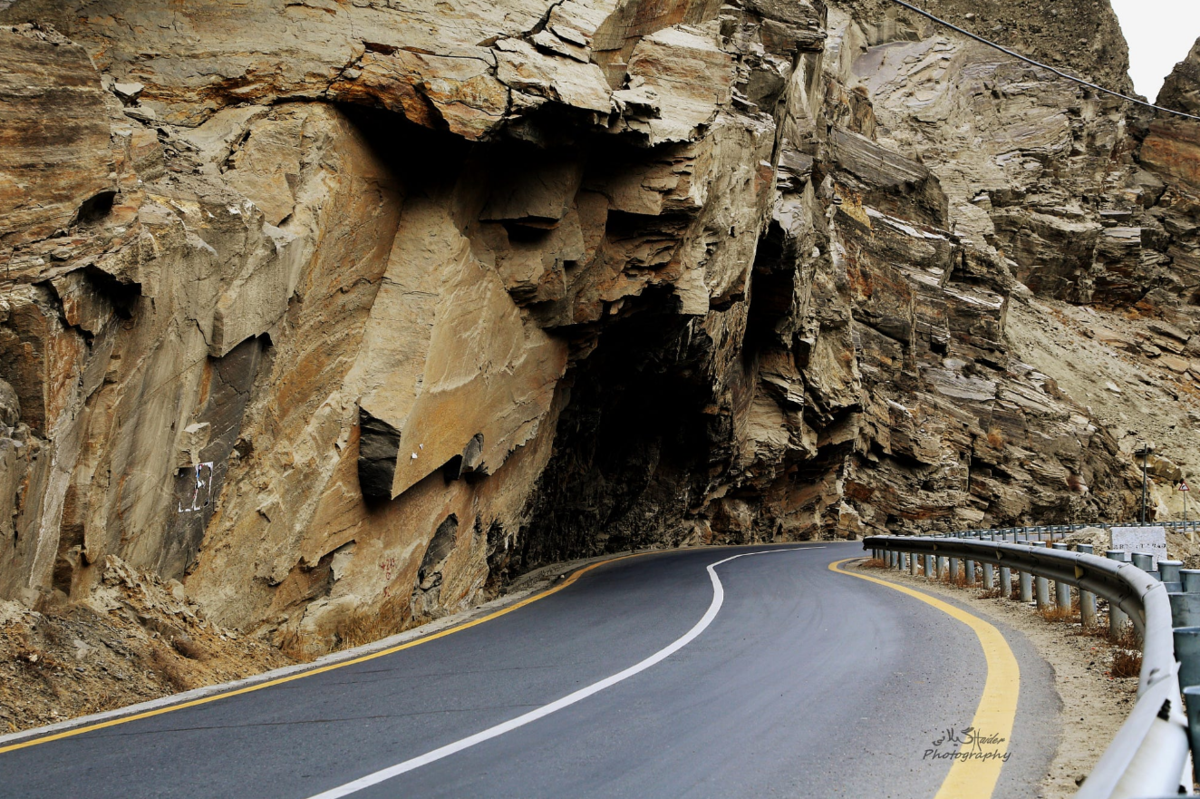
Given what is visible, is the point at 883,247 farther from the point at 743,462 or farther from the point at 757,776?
the point at 757,776

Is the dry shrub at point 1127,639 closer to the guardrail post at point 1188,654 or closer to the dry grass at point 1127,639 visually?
the dry grass at point 1127,639

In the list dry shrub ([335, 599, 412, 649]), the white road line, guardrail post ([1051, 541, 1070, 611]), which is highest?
guardrail post ([1051, 541, 1070, 611])

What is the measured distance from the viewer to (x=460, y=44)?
38.3ft

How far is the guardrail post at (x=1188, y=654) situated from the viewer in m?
4.12

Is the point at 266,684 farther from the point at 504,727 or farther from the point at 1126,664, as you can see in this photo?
the point at 1126,664

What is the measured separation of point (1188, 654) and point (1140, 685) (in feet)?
1.31

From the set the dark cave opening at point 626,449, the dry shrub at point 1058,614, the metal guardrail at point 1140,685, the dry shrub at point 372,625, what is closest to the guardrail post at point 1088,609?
the metal guardrail at point 1140,685

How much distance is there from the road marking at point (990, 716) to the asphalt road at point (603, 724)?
7 cm

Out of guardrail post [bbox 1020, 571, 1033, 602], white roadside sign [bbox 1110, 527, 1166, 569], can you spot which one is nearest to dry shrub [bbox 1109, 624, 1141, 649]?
guardrail post [bbox 1020, 571, 1033, 602]

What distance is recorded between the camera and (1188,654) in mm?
4141

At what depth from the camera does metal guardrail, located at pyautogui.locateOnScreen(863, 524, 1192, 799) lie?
2316 mm

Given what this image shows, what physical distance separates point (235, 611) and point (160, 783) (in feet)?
16.4

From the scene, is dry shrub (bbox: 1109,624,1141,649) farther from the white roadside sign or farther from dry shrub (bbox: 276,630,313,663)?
dry shrub (bbox: 276,630,313,663)

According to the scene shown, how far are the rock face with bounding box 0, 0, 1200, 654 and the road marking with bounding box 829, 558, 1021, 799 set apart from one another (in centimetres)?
657
